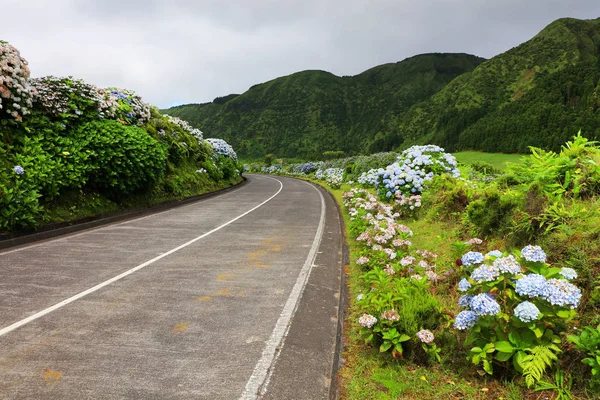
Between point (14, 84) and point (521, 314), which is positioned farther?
point (14, 84)

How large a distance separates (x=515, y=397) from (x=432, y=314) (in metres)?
1.04

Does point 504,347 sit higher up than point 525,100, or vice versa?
point 525,100

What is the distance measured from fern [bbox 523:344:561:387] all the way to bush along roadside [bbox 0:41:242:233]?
9677mm

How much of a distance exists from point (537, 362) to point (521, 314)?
1.31 ft

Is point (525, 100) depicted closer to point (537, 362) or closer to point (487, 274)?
point (487, 274)

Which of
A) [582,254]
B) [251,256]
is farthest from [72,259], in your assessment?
[582,254]

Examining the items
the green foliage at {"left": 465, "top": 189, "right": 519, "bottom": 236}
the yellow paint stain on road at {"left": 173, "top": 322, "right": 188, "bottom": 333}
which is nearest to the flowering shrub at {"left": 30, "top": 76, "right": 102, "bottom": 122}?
the yellow paint stain on road at {"left": 173, "top": 322, "right": 188, "bottom": 333}

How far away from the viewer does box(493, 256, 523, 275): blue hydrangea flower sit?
3.10 meters

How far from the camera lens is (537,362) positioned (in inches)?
113

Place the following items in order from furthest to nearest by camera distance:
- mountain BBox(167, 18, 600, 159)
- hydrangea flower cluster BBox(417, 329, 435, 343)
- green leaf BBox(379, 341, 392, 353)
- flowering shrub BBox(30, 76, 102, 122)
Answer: mountain BBox(167, 18, 600, 159) → flowering shrub BBox(30, 76, 102, 122) → green leaf BBox(379, 341, 392, 353) → hydrangea flower cluster BBox(417, 329, 435, 343)

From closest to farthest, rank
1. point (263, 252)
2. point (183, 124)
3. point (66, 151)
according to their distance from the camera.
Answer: point (263, 252), point (66, 151), point (183, 124)

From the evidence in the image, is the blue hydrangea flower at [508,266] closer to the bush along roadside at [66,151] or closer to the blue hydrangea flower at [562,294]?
the blue hydrangea flower at [562,294]

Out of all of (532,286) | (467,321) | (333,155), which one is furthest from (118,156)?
(333,155)

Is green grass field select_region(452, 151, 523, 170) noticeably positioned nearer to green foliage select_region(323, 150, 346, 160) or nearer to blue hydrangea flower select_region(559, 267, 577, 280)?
blue hydrangea flower select_region(559, 267, 577, 280)
